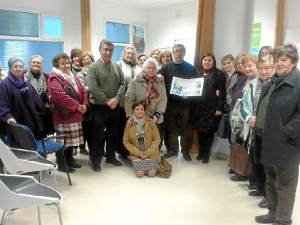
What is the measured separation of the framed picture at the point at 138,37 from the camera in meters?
9.09

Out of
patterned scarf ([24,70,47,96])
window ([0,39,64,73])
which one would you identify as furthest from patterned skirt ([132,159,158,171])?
window ([0,39,64,73])

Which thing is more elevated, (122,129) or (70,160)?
(122,129)

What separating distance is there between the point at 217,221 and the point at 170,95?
6.44 feet

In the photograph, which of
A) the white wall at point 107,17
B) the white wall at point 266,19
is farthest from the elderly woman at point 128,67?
the white wall at point 107,17

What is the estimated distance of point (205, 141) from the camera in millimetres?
4219

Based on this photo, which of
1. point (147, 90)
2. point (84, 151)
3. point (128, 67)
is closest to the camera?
point (147, 90)

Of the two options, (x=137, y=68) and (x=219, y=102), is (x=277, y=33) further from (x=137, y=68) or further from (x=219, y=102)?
(x=137, y=68)

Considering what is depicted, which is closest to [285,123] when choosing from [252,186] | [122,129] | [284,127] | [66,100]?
[284,127]

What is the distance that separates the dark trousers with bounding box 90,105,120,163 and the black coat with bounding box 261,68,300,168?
206cm

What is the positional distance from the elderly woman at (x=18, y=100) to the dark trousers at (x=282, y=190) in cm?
244

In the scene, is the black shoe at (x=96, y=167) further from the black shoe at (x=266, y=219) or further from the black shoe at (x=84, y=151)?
the black shoe at (x=266, y=219)

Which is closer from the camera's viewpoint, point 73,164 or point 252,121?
point 252,121

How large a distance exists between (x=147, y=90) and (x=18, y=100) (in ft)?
4.88

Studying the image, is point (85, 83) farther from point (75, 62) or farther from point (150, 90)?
point (150, 90)
